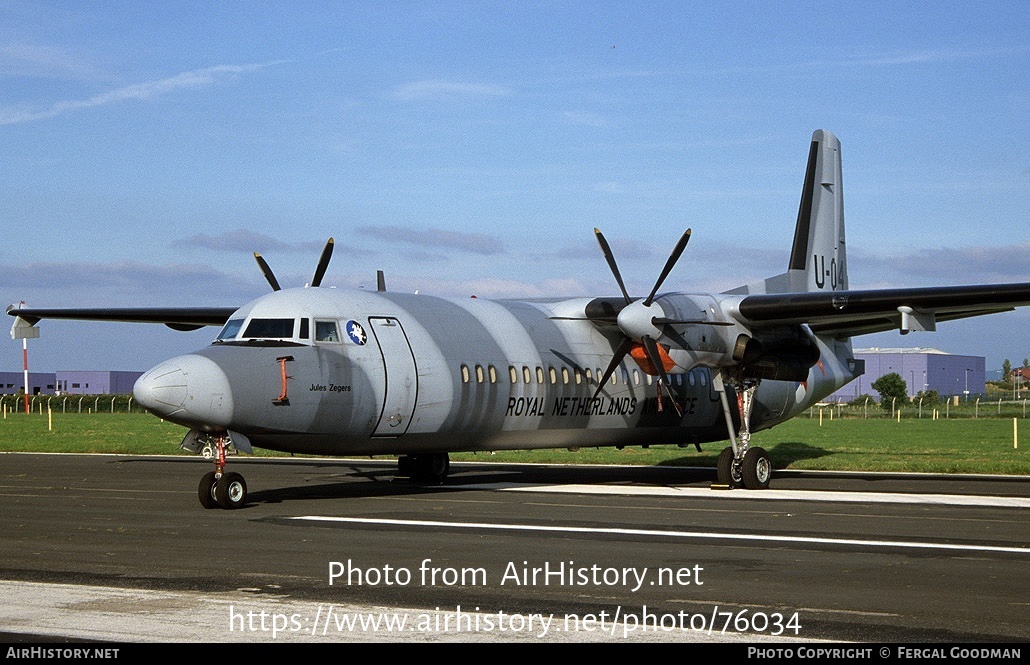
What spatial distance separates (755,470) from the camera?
23.2 meters

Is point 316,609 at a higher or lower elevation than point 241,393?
lower

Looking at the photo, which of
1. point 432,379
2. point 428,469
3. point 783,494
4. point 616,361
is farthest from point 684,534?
point 428,469

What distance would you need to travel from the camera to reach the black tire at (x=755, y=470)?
23172 millimetres

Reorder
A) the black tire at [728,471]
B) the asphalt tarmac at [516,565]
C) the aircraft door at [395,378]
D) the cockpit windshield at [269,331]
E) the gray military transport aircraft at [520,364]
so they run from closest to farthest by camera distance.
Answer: the asphalt tarmac at [516,565]
the gray military transport aircraft at [520,364]
the cockpit windshield at [269,331]
the aircraft door at [395,378]
the black tire at [728,471]

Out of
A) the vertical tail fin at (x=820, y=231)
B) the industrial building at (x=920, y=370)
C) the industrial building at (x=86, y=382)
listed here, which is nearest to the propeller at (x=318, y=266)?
the vertical tail fin at (x=820, y=231)

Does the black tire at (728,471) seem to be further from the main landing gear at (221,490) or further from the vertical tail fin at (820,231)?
the main landing gear at (221,490)

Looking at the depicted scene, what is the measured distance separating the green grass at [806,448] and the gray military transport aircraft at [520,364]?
3627 millimetres

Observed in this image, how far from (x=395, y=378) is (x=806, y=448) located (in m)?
22.9

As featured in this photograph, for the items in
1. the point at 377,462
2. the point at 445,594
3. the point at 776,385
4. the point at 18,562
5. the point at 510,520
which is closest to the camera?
the point at 445,594

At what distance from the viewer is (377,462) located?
3206cm

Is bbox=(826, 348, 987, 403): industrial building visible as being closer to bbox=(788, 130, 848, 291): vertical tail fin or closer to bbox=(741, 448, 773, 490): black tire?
bbox=(788, 130, 848, 291): vertical tail fin
